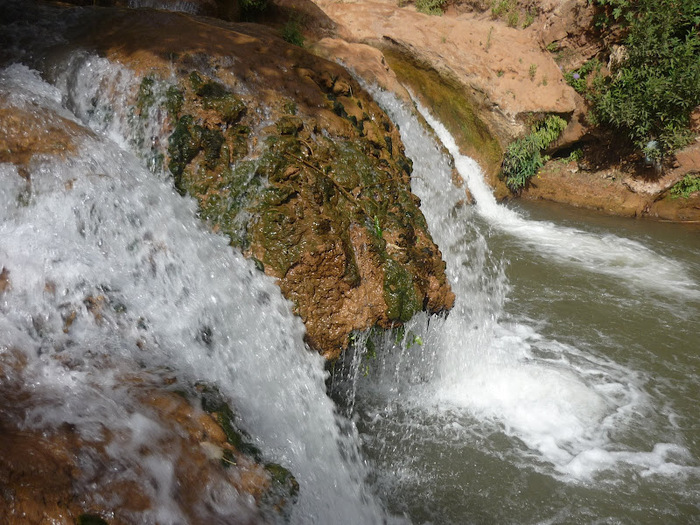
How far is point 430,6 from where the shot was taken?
10422 mm

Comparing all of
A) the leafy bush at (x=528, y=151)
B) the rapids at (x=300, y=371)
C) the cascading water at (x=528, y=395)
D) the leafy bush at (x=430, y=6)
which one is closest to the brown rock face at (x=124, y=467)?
the rapids at (x=300, y=371)

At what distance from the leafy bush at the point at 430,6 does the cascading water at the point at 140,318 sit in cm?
856

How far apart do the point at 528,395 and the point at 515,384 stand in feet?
0.46

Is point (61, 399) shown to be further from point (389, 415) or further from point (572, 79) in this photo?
point (572, 79)

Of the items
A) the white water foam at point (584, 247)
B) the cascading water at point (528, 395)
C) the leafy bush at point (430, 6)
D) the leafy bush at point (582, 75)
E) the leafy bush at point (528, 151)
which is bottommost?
the cascading water at point (528, 395)

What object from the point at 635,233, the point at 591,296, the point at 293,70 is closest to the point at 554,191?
the point at 635,233

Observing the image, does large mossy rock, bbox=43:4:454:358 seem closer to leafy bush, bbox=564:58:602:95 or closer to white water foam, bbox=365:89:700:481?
white water foam, bbox=365:89:700:481

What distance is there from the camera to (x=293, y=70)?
422cm

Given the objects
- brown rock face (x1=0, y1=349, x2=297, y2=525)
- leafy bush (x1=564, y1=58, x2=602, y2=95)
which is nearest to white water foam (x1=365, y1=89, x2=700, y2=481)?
brown rock face (x1=0, y1=349, x2=297, y2=525)

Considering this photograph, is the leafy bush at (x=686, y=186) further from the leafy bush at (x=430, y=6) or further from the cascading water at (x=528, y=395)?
the leafy bush at (x=430, y=6)

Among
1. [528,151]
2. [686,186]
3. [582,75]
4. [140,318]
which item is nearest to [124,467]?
[140,318]

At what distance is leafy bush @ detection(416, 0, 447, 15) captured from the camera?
408 inches

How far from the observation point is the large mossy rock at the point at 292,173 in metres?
3.33

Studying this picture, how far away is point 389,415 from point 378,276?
1066mm
